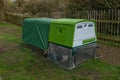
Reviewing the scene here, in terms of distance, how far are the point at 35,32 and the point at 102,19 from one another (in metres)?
3.76

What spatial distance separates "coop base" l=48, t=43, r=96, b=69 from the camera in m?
6.38

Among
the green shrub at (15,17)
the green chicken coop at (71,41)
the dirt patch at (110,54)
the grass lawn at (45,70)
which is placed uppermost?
the green shrub at (15,17)

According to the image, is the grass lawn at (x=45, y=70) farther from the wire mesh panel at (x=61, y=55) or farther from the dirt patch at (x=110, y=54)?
the dirt patch at (x=110, y=54)

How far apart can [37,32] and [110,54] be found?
128 inches

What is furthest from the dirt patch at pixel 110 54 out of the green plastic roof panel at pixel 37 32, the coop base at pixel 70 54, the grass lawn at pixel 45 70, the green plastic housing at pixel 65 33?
the green plastic roof panel at pixel 37 32

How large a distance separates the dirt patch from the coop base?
566mm

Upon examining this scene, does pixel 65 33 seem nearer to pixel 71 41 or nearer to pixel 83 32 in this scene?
pixel 71 41

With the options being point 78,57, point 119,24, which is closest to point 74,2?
point 119,24

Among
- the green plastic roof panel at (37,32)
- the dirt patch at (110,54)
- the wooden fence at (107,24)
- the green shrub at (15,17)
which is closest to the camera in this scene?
the dirt patch at (110,54)

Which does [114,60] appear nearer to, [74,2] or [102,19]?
[102,19]

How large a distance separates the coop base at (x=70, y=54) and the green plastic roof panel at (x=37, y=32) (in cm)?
58

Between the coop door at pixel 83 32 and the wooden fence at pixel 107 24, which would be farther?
the wooden fence at pixel 107 24

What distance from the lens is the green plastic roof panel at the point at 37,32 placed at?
25.2 ft

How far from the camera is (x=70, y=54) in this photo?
6355mm
